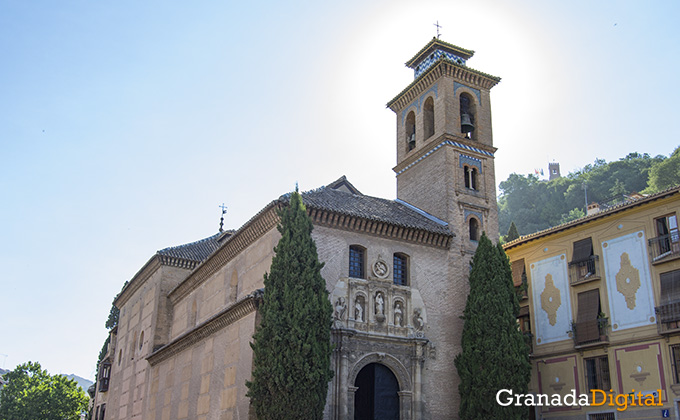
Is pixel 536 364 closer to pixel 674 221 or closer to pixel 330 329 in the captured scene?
pixel 674 221

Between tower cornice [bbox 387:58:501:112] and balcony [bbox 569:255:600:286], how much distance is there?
772 cm

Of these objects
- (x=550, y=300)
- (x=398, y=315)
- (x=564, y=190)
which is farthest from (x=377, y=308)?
(x=564, y=190)

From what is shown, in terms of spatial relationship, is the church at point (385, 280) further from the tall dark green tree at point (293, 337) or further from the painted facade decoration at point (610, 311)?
the painted facade decoration at point (610, 311)

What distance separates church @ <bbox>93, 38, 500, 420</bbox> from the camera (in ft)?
61.5

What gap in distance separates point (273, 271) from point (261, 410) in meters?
3.49

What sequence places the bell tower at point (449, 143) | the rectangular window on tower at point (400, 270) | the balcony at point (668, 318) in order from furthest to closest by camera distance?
the bell tower at point (449, 143) < the rectangular window on tower at point (400, 270) < the balcony at point (668, 318)

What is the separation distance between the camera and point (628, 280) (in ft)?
68.6

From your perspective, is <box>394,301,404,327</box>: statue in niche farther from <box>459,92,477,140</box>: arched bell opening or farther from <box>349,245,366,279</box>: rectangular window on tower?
<box>459,92,477,140</box>: arched bell opening

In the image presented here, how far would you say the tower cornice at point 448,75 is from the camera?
24516mm

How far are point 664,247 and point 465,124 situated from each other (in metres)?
8.12

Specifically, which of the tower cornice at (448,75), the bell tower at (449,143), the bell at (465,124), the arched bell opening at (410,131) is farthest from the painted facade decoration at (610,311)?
the tower cornice at (448,75)

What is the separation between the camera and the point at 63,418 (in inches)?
1833

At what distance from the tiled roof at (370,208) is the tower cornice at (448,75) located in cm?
514

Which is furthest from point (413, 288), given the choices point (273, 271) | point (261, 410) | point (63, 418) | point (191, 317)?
point (63, 418)
